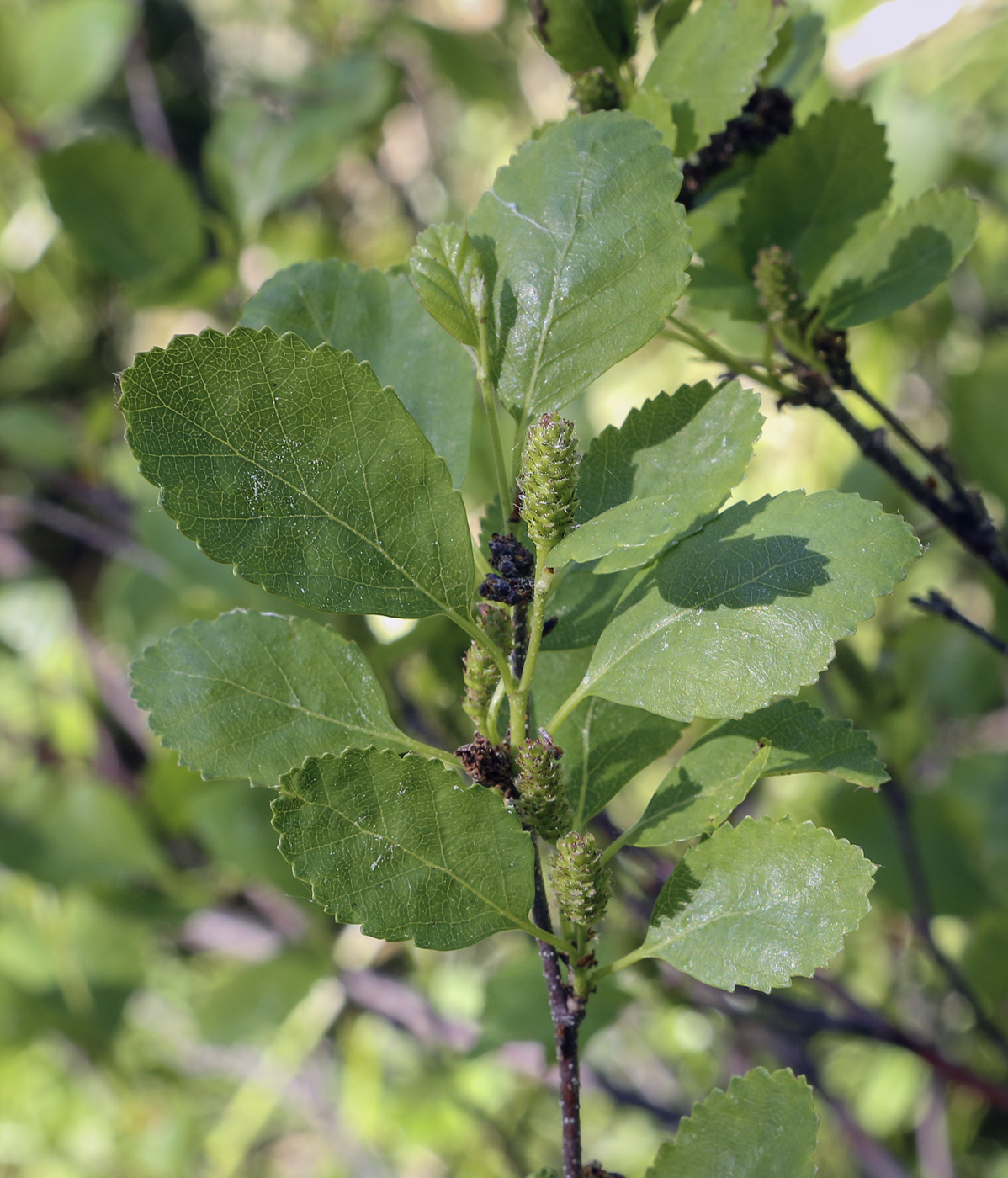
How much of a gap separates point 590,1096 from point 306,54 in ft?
5.47

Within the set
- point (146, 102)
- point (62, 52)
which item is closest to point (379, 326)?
point (62, 52)

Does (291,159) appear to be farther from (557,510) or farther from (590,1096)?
(590,1096)

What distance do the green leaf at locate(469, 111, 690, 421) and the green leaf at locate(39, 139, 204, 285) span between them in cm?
60

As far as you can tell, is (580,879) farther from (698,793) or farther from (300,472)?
(300,472)

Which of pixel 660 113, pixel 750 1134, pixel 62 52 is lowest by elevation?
pixel 750 1134

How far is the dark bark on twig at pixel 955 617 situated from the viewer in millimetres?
515

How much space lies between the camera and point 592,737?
1.38ft

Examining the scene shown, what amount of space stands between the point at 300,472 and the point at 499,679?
117 millimetres

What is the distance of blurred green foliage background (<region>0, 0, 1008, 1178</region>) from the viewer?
908 millimetres

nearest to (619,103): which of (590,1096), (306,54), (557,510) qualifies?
(557,510)

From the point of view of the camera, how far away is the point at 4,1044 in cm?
119

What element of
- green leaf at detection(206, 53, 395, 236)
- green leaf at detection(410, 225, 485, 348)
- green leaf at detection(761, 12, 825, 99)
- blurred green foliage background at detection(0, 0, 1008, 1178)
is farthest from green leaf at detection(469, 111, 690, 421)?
green leaf at detection(206, 53, 395, 236)

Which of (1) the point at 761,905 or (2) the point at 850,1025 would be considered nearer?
(1) the point at 761,905

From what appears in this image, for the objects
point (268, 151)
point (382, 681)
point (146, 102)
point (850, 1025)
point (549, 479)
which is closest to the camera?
point (549, 479)
